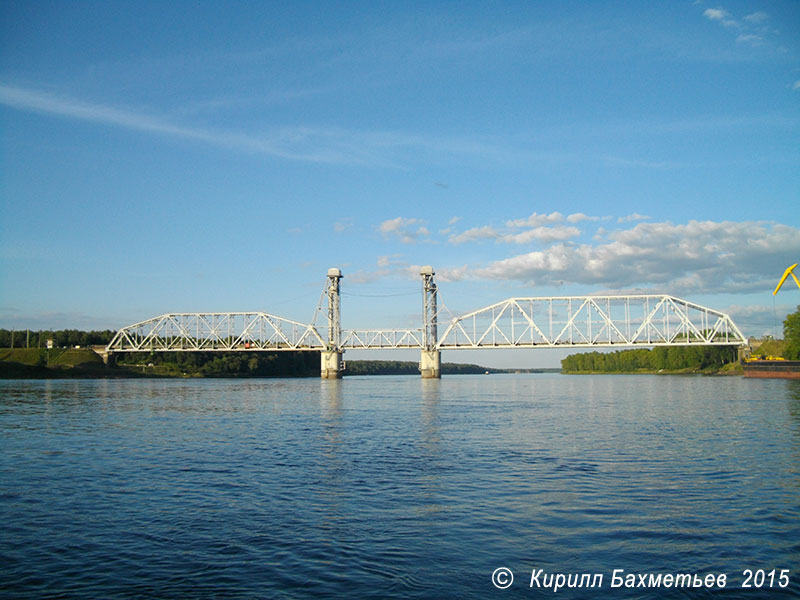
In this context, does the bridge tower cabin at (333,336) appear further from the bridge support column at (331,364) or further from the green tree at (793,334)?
the green tree at (793,334)

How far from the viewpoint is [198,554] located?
40.8 ft

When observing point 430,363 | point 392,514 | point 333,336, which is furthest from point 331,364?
point 392,514

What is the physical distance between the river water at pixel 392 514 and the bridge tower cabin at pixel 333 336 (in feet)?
432

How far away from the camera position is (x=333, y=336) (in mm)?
162875

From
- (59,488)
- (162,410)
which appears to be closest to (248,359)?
(162,410)

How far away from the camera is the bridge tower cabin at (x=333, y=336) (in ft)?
532

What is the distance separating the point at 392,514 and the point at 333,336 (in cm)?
14841

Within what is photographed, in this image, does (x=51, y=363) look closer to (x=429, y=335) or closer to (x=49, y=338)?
(x=49, y=338)

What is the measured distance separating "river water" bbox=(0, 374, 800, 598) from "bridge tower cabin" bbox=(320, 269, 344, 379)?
132 m

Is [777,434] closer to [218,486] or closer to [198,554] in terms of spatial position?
[218,486]

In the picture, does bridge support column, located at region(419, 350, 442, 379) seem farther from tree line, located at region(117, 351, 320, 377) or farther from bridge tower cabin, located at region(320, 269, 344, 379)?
tree line, located at region(117, 351, 320, 377)

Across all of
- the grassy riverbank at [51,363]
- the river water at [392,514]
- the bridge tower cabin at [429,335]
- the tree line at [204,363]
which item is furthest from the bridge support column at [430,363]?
the river water at [392,514]

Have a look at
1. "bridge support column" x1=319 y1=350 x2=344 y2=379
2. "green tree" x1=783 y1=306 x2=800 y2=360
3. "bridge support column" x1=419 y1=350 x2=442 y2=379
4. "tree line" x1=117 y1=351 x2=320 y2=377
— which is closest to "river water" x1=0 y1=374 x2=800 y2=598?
"green tree" x1=783 y1=306 x2=800 y2=360

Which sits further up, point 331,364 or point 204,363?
point 331,364
